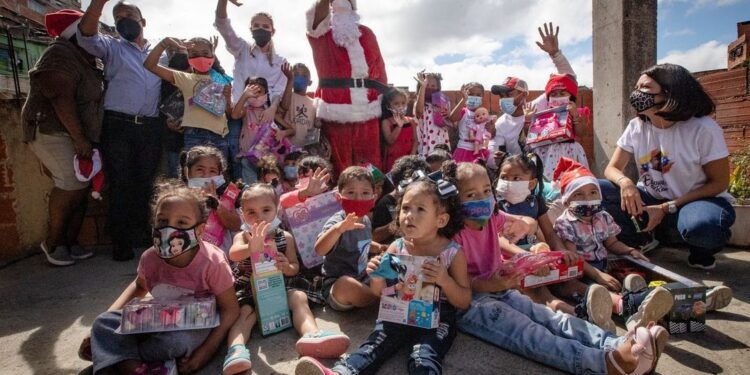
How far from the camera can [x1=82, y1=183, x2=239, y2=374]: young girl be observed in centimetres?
183

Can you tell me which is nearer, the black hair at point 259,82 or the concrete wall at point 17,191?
the concrete wall at point 17,191

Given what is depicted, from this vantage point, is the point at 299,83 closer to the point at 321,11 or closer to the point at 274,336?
the point at 321,11

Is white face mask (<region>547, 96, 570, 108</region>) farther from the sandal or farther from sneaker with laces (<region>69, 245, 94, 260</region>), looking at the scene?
sneaker with laces (<region>69, 245, 94, 260</region>)

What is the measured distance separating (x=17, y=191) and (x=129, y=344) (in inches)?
117

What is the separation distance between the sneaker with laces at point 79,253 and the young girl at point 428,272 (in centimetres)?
312

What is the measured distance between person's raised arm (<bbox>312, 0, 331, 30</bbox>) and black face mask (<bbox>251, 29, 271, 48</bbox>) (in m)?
0.49

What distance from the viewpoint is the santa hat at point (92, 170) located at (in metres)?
3.52

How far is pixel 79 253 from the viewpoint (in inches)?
150

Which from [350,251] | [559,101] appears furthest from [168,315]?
[559,101]

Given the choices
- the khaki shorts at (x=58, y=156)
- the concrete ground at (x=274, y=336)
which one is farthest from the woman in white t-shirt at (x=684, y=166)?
the khaki shorts at (x=58, y=156)

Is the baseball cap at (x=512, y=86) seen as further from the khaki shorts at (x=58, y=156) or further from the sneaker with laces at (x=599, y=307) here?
the khaki shorts at (x=58, y=156)

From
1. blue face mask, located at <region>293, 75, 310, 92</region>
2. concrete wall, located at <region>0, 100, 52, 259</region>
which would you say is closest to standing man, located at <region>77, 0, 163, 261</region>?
concrete wall, located at <region>0, 100, 52, 259</region>

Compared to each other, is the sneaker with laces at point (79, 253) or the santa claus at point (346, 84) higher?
the santa claus at point (346, 84)

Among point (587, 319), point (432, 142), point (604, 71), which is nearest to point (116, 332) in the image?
point (587, 319)
